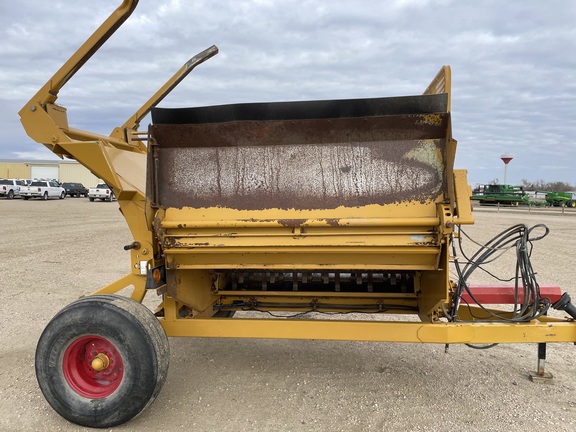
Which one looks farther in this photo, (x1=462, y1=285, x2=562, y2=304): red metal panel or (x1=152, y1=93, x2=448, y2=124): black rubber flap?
(x1=462, y1=285, x2=562, y2=304): red metal panel

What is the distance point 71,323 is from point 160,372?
0.68 m

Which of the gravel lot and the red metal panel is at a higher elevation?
the red metal panel

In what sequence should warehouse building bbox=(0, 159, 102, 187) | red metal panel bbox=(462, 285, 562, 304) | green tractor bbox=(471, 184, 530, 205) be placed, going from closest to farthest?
red metal panel bbox=(462, 285, 562, 304) < green tractor bbox=(471, 184, 530, 205) < warehouse building bbox=(0, 159, 102, 187)

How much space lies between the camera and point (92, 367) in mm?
3139

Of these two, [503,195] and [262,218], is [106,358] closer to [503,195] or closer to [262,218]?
[262,218]

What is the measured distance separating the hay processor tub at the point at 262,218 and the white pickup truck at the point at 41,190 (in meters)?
37.2

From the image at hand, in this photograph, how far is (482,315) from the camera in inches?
152

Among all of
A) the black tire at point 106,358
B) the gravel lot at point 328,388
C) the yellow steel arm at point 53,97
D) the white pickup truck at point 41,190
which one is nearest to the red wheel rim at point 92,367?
the black tire at point 106,358

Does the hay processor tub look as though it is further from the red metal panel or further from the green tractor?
the green tractor

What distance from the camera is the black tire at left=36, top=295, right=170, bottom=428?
2973 millimetres

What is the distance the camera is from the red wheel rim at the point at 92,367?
3094 millimetres

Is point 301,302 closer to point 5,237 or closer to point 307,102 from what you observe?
point 307,102

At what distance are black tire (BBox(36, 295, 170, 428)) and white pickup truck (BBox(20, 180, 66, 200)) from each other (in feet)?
124

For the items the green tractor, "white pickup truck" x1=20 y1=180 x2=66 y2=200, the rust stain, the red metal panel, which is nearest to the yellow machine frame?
the rust stain
